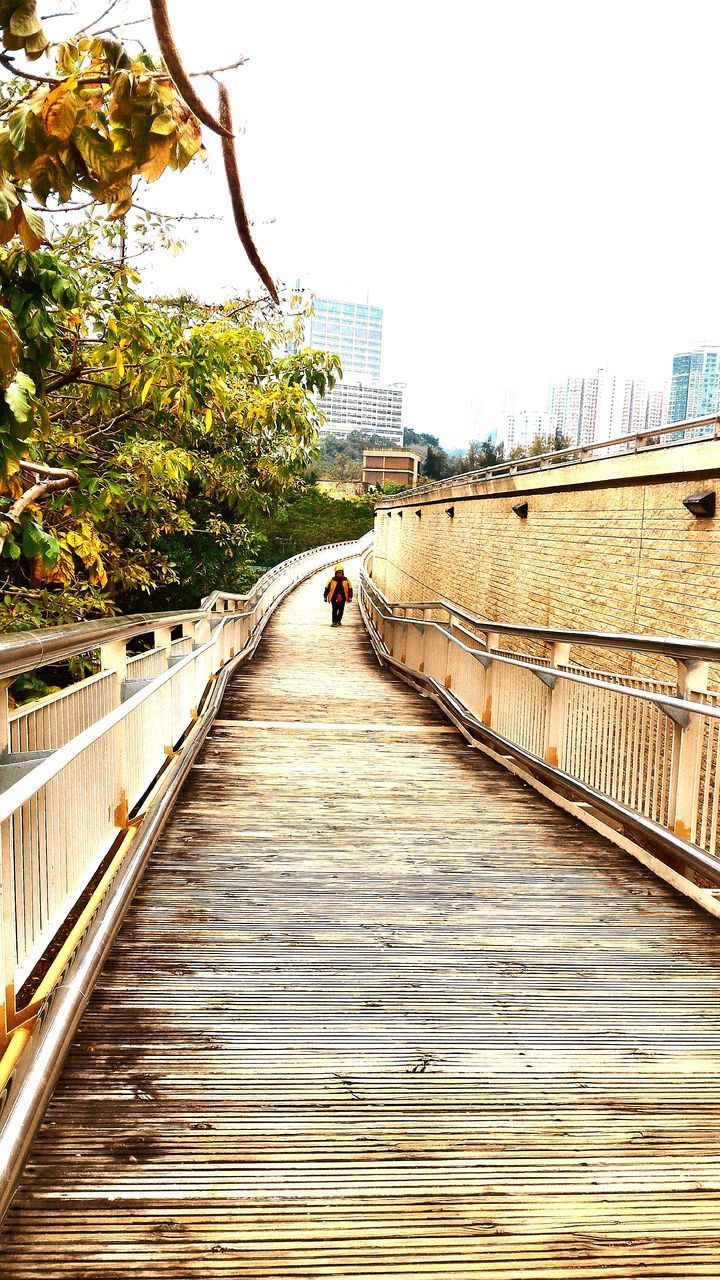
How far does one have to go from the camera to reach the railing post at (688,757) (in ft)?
14.4

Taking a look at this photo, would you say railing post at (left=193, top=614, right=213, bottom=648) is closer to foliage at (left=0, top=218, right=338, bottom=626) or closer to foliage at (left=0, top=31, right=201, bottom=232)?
foliage at (left=0, top=218, right=338, bottom=626)

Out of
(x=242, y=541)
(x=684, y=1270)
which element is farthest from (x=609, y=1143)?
(x=242, y=541)

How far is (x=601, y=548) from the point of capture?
572 inches

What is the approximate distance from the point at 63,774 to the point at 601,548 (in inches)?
488

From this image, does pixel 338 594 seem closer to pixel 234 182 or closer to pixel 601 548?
pixel 601 548

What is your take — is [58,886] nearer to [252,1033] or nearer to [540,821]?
[252,1033]

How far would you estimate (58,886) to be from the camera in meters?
3.14

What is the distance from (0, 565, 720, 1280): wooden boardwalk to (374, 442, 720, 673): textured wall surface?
289 inches

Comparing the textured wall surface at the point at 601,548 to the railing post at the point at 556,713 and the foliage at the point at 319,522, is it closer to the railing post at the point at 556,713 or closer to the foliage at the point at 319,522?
the railing post at the point at 556,713

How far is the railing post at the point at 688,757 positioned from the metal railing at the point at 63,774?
254cm

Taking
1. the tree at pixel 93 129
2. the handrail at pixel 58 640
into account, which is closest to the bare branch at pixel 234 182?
the tree at pixel 93 129

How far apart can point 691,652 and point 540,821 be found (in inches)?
78.1

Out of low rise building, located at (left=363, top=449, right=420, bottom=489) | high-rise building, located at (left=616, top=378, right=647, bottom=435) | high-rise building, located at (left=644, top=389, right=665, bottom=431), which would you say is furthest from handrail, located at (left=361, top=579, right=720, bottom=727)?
high-rise building, located at (left=616, top=378, right=647, bottom=435)

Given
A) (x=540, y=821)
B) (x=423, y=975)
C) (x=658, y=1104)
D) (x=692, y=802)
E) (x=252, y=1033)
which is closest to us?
(x=658, y=1104)
